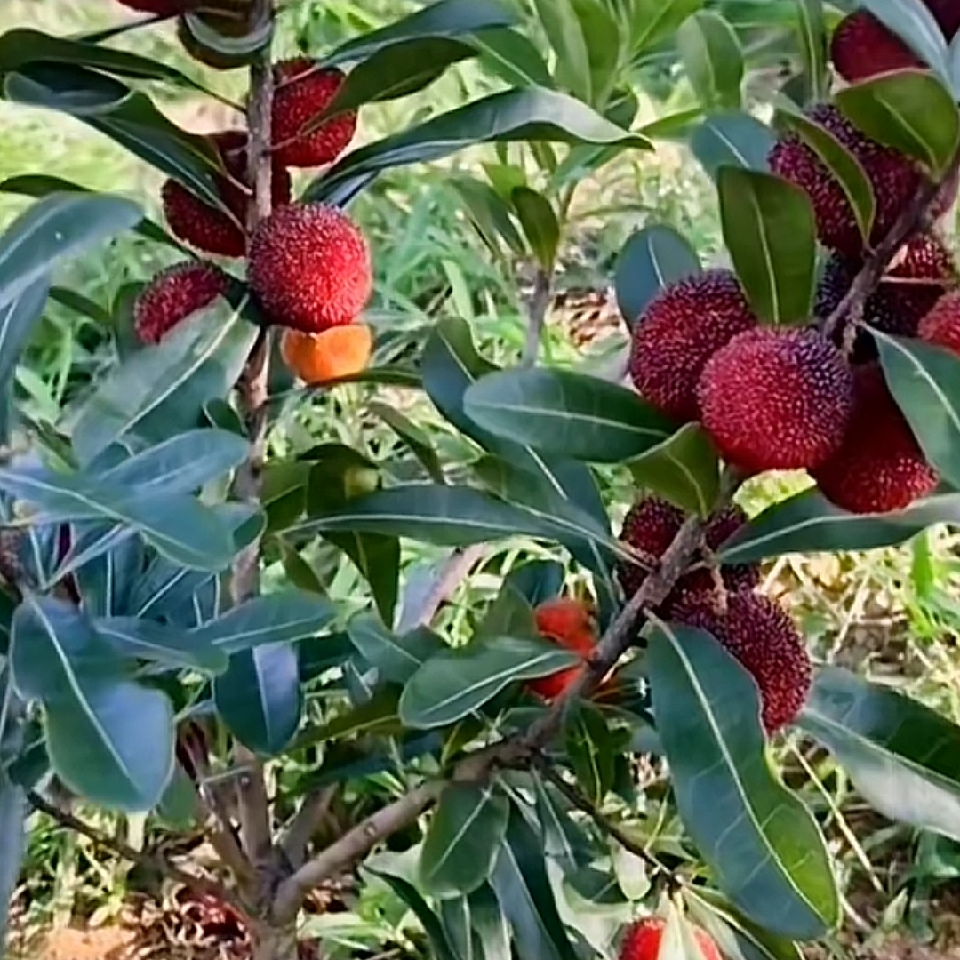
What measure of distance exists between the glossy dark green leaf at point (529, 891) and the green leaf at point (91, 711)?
0.26 metres

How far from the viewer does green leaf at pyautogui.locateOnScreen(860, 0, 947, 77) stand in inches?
16.9

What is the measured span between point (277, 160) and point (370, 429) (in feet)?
3.40

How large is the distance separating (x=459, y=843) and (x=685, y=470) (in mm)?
209

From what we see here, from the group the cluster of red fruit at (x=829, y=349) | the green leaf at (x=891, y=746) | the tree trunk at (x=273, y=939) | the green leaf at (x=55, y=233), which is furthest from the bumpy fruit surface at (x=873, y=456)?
the tree trunk at (x=273, y=939)

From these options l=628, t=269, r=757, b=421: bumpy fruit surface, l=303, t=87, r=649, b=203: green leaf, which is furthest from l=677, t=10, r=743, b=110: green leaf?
l=628, t=269, r=757, b=421: bumpy fruit surface

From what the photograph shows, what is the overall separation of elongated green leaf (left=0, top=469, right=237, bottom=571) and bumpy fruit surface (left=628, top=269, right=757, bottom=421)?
13 centimetres

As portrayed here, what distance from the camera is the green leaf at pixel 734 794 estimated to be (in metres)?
0.49

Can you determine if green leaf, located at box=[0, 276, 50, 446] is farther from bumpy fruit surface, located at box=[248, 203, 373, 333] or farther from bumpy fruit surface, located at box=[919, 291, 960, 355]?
bumpy fruit surface, located at box=[919, 291, 960, 355]

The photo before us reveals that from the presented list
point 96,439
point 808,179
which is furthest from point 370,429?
point 808,179

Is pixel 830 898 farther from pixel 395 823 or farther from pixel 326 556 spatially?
pixel 326 556

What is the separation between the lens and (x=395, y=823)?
692 millimetres

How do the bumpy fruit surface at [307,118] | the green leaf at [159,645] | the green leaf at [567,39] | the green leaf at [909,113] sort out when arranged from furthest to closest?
the green leaf at [567,39] < the bumpy fruit surface at [307,118] < the green leaf at [159,645] < the green leaf at [909,113]

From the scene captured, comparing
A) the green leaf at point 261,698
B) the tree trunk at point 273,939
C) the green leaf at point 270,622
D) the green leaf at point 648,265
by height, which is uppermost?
the green leaf at point 648,265

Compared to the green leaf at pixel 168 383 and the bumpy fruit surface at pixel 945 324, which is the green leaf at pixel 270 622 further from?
the bumpy fruit surface at pixel 945 324
